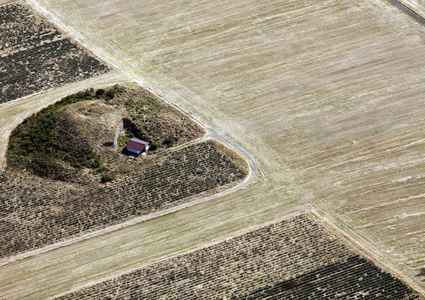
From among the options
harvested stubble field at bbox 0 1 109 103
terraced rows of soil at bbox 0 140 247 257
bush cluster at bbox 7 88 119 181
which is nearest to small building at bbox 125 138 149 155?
terraced rows of soil at bbox 0 140 247 257

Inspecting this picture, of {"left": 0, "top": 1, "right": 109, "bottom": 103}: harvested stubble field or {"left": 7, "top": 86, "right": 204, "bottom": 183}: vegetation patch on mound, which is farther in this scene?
{"left": 0, "top": 1, "right": 109, "bottom": 103}: harvested stubble field

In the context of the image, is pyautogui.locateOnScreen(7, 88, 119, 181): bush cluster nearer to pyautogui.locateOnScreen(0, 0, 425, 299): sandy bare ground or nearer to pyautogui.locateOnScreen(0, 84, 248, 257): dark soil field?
pyautogui.locateOnScreen(0, 84, 248, 257): dark soil field

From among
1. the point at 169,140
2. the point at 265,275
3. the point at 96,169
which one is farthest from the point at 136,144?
the point at 265,275

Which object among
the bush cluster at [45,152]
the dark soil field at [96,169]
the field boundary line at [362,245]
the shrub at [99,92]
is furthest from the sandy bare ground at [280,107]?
the bush cluster at [45,152]

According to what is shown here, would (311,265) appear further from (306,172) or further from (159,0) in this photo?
(159,0)

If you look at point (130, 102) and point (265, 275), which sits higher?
point (130, 102)

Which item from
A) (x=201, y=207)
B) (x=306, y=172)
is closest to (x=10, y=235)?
(x=201, y=207)

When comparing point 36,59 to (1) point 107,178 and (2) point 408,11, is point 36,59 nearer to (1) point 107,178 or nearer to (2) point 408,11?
(1) point 107,178
